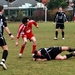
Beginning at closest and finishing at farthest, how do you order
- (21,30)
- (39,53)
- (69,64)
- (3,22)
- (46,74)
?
(46,74)
(3,22)
(69,64)
(39,53)
(21,30)

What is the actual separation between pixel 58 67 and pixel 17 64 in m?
1.56

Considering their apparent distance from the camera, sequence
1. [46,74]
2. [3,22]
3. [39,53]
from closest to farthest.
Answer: [46,74]
[3,22]
[39,53]

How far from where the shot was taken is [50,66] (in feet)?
32.1

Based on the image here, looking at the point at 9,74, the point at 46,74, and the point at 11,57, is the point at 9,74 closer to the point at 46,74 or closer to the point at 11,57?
the point at 46,74

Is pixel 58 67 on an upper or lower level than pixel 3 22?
lower

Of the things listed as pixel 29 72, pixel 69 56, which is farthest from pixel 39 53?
pixel 29 72

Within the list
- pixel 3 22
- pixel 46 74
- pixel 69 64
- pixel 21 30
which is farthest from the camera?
pixel 21 30

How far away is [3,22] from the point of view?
30.7 ft

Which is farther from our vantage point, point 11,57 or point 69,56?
point 11,57

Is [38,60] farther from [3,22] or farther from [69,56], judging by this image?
[3,22]

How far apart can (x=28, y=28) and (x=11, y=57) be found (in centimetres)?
134

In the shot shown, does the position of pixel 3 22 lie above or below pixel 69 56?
above

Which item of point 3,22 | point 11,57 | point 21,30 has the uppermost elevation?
point 3,22

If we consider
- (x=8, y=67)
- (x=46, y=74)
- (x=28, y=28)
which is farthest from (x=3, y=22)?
(x=28, y=28)
